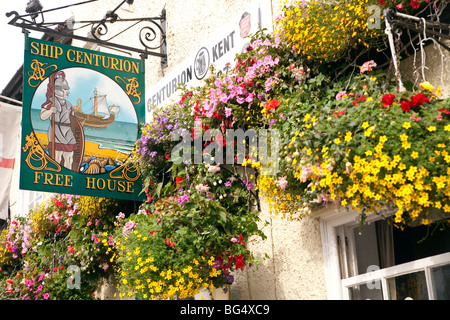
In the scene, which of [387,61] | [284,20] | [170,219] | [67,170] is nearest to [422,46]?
[387,61]

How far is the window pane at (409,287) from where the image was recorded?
379 cm

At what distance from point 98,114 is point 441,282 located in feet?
11.9

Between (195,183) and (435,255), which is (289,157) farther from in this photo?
(195,183)

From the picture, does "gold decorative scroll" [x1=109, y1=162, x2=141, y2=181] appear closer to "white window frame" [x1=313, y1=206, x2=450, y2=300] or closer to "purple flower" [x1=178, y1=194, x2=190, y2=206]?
"purple flower" [x1=178, y1=194, x2=190, y2=206]

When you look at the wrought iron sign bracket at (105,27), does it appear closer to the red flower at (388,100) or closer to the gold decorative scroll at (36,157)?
the gold decorative scroll at (36,157)

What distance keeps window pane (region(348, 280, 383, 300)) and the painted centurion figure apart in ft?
9.45

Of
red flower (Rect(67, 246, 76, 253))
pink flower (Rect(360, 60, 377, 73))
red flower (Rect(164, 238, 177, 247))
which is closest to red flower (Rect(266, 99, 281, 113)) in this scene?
pink flower (Rect(360, 60, 377, 73))

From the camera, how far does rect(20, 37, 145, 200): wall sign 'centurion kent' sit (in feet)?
18.3

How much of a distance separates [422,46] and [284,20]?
3.57 ft

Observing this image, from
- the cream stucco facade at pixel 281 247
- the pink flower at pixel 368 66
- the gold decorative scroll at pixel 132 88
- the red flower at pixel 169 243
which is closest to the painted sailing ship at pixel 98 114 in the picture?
the gold decorative scroll at pixel 132 88

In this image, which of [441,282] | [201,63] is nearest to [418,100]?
[441,282]

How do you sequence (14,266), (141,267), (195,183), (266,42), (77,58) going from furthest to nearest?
(14,266) → (77,58) → (195,183) → (266,42) → (141,267)

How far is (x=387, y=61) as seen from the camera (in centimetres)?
425

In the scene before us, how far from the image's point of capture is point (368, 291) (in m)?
4.16
